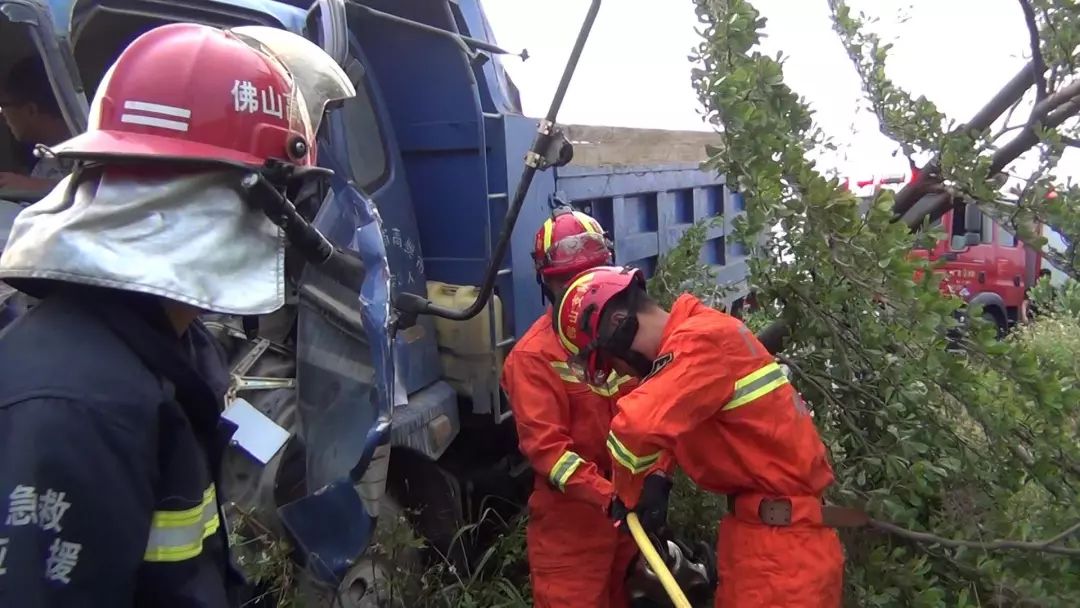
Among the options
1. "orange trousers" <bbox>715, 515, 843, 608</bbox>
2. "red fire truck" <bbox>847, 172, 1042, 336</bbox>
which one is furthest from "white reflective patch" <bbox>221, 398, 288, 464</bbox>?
"red fire truck" <bbox>847, 172, 1042, 336</bbox>

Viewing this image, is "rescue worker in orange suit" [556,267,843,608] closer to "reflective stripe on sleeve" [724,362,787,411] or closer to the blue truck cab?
"reflective stripe on sleeve" [724,362,787,411]

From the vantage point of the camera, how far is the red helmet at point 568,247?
11.2ft

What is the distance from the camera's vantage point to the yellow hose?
2.31 meters

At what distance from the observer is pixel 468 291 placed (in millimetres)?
3455

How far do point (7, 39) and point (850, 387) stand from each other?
109 inches

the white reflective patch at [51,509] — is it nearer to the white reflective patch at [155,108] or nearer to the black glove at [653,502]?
the white reflective patch at [155,108]

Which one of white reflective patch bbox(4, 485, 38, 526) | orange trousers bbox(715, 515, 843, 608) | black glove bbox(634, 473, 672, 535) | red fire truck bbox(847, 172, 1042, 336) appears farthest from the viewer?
red fire truck bbox(847, 172, 1042, 336)

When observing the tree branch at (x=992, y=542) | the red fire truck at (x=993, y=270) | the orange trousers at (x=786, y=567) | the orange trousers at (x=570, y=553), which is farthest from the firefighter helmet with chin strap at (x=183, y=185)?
the red fire truck at (x=993, y=270)

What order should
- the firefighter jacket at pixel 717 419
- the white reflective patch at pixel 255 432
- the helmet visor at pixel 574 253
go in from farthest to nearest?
1. the helmet visor at pixel 574 253
2. the firefighter jacket at pixel 717 419
3. the white reflective patch at pixel 255 432

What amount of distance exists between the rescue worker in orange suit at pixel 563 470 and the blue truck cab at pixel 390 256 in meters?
0.34

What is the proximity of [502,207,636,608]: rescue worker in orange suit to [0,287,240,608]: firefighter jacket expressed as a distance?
1743 millimetres

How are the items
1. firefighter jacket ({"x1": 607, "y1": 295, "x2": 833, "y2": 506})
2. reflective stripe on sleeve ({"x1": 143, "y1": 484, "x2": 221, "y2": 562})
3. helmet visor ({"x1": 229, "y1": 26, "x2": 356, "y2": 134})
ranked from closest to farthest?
reflective stripe on sleeve ({"x1": 143, "y1": 484, "x2": 221, "y2": 562}) < helmet visor ({"x1": 229, "y1": 26, "x2": 356, "y2": 134}) < firefighter jacket ({"x1": 607, "y1": 295, "x2": 833, "y2": 506})

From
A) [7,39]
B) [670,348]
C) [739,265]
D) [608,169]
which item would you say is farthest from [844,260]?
[739,265]

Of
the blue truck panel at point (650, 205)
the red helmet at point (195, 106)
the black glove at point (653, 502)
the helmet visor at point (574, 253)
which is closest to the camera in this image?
the red helmet at point (195, 106)
